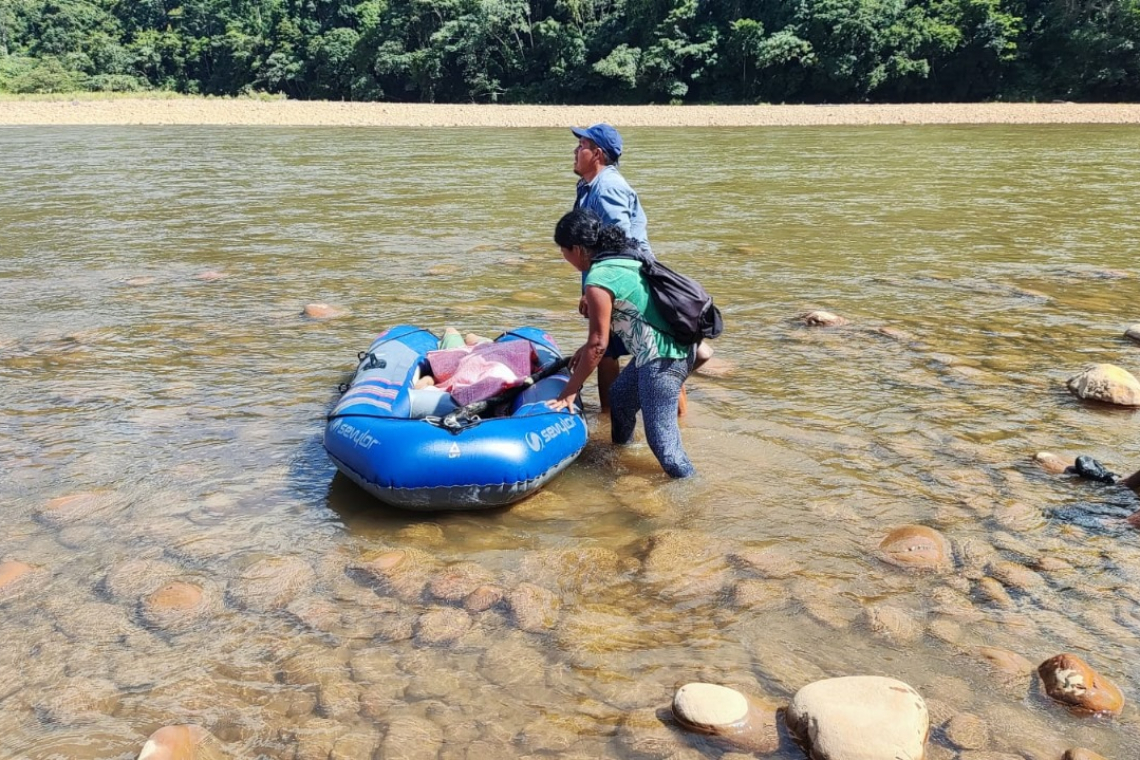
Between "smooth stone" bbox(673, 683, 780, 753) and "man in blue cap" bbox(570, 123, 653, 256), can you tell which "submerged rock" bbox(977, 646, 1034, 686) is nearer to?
"smooth stone" bbox(673, 683, 780, 753)

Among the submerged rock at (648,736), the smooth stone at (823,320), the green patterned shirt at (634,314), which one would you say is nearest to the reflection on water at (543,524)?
the submerged rock at (648,736)

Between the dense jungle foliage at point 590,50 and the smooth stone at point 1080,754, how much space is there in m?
39.2

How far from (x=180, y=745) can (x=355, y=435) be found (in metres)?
1.59

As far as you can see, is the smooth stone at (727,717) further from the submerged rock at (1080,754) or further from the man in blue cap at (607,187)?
the man in blue cap at (607,187)

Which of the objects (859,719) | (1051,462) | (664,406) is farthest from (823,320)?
(859,719)

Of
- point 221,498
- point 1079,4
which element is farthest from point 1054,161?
point 1079,4

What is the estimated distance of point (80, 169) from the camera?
58.2ft

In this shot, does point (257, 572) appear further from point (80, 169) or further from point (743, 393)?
point (80, 169)

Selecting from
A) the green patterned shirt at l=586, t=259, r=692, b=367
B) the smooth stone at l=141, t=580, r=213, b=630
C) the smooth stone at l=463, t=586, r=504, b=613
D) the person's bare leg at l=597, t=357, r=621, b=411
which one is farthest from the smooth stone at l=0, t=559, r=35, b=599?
the person's bare leg at l=597, t=357, r=621, b=411

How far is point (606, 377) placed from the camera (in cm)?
496

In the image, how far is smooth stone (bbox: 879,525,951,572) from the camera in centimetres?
343

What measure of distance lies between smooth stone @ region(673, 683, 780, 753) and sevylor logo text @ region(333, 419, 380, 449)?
1763 mm

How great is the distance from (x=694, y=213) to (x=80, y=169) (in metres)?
12.8

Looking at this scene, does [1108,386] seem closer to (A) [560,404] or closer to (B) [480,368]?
(A) [560,404]
